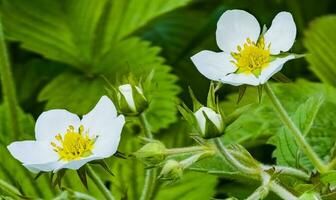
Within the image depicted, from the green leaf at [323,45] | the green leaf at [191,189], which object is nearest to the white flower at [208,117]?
the green leaf at [191,189]

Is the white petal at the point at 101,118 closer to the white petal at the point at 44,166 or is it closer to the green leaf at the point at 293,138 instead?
the white petal at the point at 44,166

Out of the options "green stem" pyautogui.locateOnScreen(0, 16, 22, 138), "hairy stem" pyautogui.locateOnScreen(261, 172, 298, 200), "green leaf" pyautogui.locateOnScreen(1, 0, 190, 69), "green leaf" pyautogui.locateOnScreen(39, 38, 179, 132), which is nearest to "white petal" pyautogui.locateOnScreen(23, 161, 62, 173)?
"hairy stem" pyautogui.locateOnScreen(261, 172, 298, 200)

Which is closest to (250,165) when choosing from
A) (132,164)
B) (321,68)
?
(132,164)

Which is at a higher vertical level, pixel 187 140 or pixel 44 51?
pixel 44 51

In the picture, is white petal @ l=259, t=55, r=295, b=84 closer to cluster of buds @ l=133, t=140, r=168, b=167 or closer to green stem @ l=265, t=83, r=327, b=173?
green stem @ l=265, t=83, r=327, b=173

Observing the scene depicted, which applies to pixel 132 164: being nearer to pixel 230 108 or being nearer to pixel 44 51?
pixel 230 108

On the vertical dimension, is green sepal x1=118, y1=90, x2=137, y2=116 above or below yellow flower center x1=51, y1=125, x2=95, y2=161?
above
